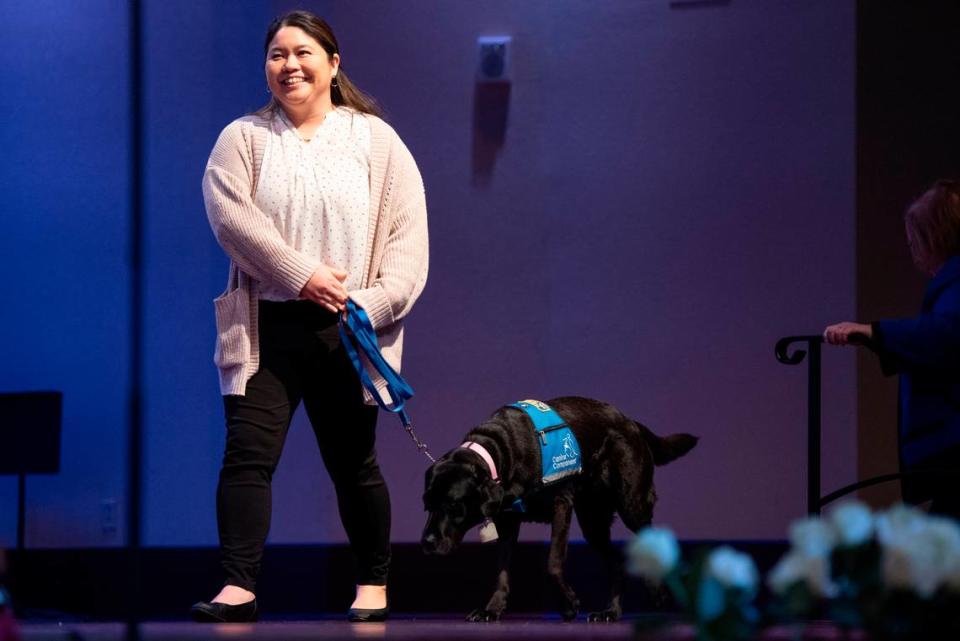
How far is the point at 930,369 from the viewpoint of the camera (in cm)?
289

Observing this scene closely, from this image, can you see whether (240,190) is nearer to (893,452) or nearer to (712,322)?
(712,322)

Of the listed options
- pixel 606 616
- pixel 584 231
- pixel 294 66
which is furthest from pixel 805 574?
pixel 584 231

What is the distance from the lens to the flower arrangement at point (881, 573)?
4.29 feet

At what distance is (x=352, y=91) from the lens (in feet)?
10.7

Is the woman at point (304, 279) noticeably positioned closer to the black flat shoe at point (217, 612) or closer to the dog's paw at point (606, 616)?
the black flat shoe at point (217, 612)

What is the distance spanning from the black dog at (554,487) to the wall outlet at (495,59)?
1552 mm

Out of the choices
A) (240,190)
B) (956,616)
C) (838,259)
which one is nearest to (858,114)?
(838,259)

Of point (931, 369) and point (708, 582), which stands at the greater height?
point (931, 369)

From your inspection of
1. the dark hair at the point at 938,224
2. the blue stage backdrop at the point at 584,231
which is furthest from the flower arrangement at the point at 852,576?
the blue stage backdrop at the point at 584,231

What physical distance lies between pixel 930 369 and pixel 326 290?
1.40m

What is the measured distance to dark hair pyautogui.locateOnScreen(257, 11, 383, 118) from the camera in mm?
3064

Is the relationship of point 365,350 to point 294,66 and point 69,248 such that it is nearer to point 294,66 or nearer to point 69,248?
point 294,66

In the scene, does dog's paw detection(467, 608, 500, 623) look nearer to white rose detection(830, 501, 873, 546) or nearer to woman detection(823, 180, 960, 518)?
woman detection(823, 180, 960, 518)

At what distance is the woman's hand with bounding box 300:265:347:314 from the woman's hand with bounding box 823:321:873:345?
1.12m
